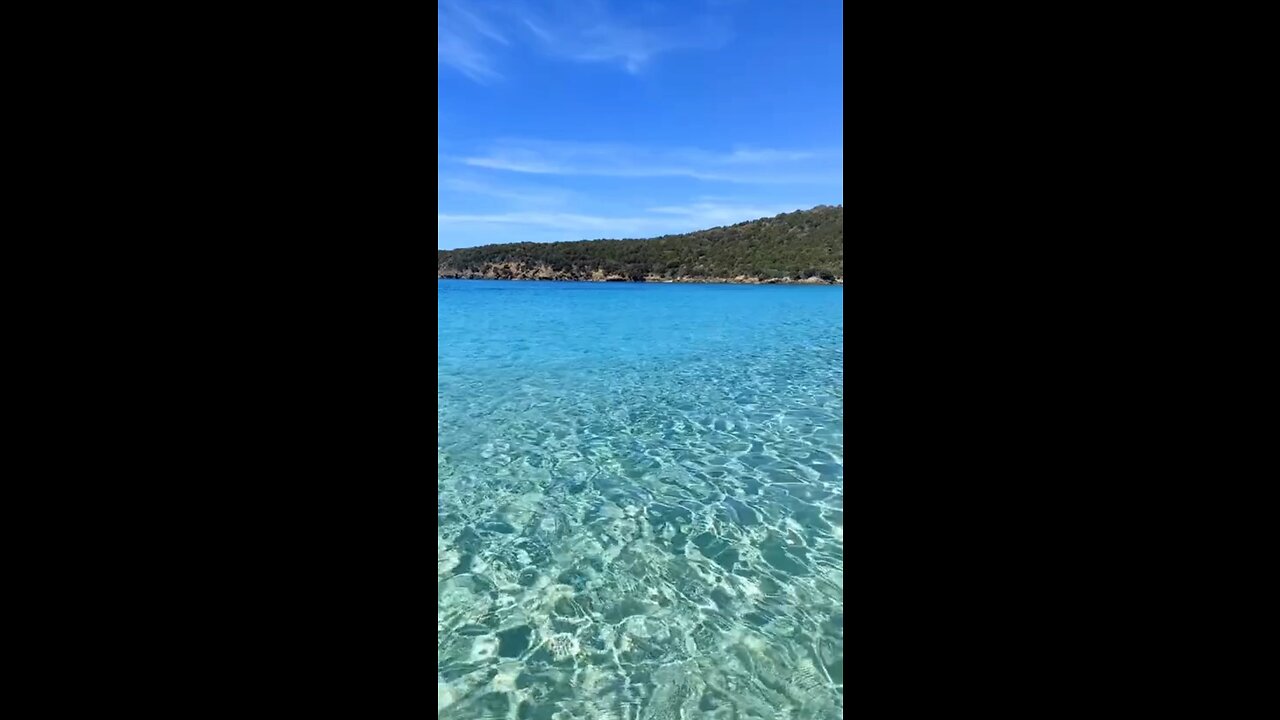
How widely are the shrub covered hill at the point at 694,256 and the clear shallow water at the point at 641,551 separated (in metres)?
51.2

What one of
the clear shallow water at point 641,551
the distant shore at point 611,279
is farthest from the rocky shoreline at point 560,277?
the clear shallow water at point 641,551

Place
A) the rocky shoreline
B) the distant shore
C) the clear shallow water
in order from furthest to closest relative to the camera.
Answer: the rocky shoreline
the distant shore
the clear shallow water

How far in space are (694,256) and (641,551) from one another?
223 feet

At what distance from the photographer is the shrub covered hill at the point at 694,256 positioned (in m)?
62.2

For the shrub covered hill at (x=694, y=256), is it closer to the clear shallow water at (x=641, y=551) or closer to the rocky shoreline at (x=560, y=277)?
the rocky shoreline at (x=560, y=277)

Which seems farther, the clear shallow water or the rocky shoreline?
the rocky shoreline

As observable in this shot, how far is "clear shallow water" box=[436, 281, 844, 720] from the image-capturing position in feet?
11.2

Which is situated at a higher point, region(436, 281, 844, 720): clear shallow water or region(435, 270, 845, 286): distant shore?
region(435, 270, 845, 286): distant shore

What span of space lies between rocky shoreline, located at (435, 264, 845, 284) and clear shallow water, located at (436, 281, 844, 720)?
169 feet

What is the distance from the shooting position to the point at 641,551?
5.00m

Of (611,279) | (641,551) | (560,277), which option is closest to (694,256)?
(611,279)

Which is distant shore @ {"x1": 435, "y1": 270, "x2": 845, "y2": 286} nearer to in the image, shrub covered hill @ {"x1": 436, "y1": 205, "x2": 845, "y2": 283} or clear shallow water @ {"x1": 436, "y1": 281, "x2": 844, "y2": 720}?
Answer: shrub covered hill @ {"x1": 436, "y1": 205, "x2": 845, "y2": 283}

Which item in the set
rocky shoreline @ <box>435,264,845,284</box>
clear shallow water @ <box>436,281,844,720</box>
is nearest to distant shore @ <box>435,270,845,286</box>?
rocky shoreline @ <box>435,264,845,284</box>
